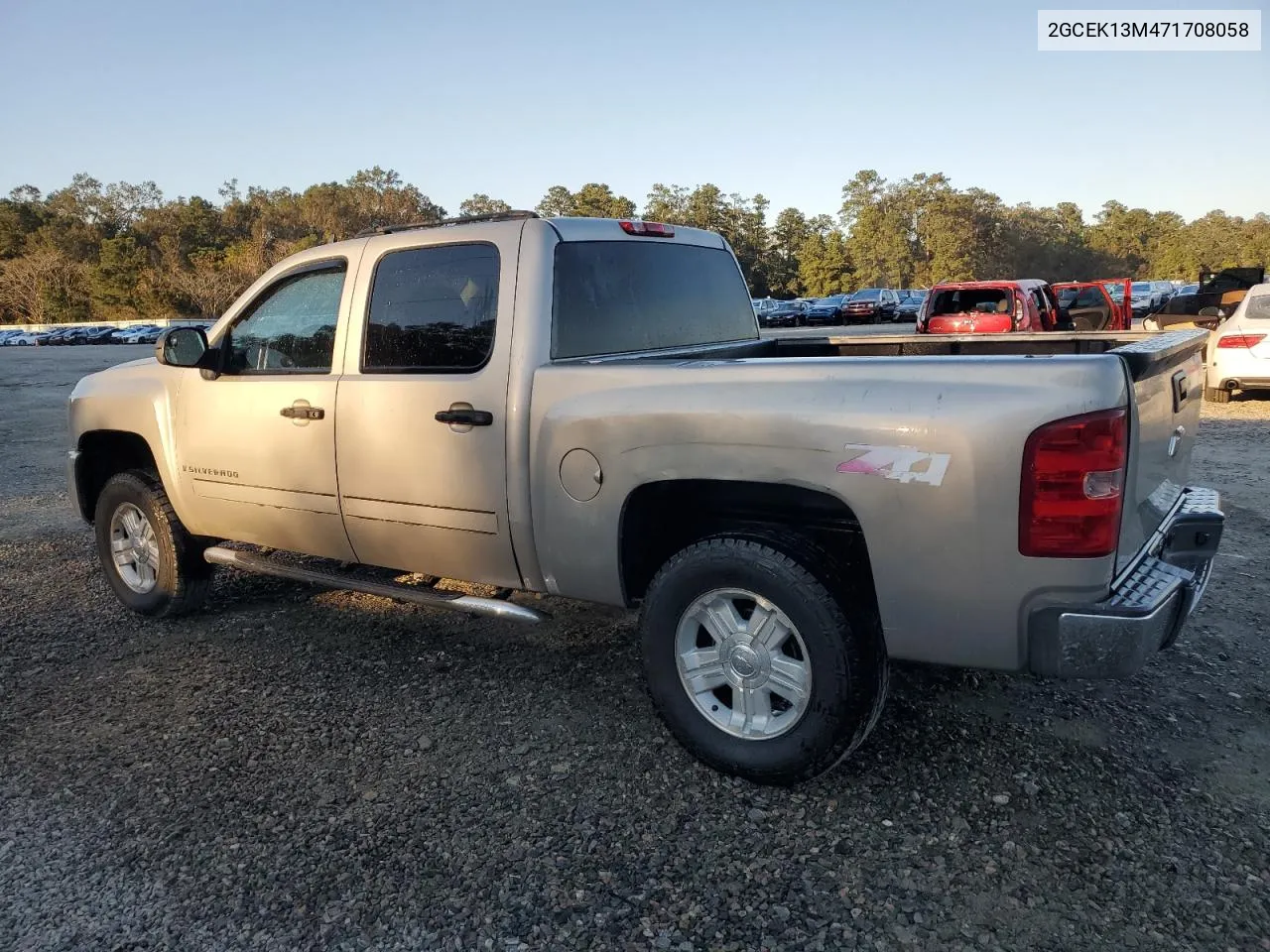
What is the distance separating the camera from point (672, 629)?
10.5 ft

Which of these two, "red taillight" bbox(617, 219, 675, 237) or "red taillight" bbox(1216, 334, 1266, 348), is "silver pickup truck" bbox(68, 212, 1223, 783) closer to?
"red taillight" bbox(617, 219, 675, 237)

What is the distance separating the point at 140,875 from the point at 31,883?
311mm

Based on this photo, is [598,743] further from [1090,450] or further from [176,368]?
[176,368]

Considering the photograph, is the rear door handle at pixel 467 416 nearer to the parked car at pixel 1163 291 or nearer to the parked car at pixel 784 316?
the parked car at pixel 784 316

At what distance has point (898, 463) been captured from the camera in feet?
8.74

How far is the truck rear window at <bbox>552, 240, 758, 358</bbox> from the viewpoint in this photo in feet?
12.0

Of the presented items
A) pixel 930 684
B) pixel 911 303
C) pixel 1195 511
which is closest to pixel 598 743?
pixel 930 684

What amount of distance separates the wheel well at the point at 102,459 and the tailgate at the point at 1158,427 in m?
4.72

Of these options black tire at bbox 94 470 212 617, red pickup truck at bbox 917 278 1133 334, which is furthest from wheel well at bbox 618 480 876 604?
red pickup truck at bbox 917 278 1133 334

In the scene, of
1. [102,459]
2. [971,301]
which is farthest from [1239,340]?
[102,459]

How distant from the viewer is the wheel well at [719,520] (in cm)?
311

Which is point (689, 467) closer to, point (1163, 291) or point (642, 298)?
point (642, 298)

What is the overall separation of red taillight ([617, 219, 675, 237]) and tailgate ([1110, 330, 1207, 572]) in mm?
2042

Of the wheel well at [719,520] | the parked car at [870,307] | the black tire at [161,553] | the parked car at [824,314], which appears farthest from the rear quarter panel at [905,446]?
the parked car at [824,314]
